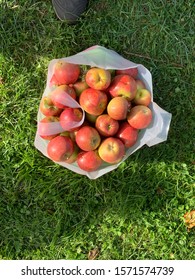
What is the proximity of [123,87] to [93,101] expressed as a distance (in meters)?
0.18

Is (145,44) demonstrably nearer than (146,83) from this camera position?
No

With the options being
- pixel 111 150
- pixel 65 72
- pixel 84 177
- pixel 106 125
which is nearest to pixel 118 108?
pixel 106 125

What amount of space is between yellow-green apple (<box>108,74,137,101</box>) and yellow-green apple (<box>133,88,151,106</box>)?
6cm

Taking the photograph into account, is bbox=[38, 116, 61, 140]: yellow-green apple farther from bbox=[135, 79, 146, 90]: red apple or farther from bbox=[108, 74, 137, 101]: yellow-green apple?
bbox=[135, 79, 146, 90]: red apple

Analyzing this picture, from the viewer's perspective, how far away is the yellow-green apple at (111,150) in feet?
6.75

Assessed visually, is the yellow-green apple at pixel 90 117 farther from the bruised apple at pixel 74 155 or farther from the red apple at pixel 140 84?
the red apple at pixel 140 84

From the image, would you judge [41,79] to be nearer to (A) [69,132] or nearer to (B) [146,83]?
(A) [69,132]

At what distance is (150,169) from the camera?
2.49m

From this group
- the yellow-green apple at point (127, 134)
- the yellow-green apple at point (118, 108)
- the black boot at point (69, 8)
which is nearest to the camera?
the yellow-green apple at point (118, 108)

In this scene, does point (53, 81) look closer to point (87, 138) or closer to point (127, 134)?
point (87, 138)

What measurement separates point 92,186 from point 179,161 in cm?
57

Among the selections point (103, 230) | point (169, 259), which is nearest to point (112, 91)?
point (103, 230)

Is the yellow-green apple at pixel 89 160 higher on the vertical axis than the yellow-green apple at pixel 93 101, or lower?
lower

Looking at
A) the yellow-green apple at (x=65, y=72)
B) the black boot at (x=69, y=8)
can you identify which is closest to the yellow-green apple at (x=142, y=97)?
the yellow-green apple at (x=65, y=72)
